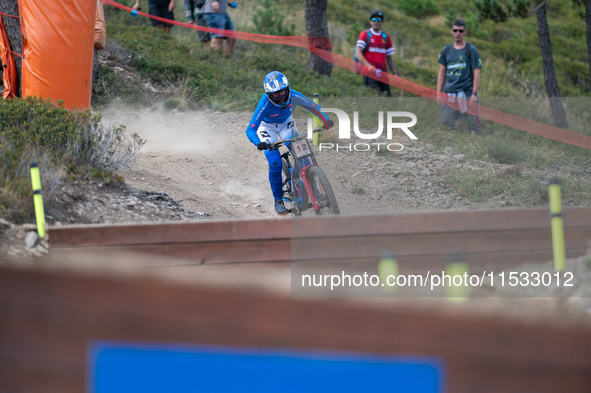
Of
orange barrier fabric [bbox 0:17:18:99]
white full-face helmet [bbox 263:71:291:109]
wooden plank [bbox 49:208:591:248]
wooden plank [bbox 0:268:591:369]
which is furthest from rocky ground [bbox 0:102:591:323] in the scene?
wooden plank [bbox 0:268:591:369]

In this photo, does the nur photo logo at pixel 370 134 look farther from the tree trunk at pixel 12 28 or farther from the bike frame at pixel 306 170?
the tree trunk at pixel 12 28

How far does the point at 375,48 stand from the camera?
40.7 ft

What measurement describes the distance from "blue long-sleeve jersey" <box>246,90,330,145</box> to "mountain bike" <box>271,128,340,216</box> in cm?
47

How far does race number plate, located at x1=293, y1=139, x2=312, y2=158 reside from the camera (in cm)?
615

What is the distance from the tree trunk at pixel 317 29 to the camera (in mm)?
15461

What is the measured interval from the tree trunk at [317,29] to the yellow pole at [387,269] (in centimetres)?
1177

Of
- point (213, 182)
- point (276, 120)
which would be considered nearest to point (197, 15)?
point (213, 182)

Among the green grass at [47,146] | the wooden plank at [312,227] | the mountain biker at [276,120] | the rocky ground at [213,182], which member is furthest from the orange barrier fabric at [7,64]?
the wooden plank at [312,227]

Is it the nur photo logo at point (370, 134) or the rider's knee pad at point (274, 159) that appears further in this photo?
the nur photo logo at point (370, 134)

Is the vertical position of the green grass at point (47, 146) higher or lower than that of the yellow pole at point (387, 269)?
higher

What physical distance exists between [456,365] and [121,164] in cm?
657

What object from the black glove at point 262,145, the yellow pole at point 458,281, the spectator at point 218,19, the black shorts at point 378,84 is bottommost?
the yellow pole at point 458,281

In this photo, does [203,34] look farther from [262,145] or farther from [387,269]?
[387,269]

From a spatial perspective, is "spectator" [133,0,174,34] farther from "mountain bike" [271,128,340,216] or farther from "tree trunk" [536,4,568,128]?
"mountain bike" [271,128,340,216]
